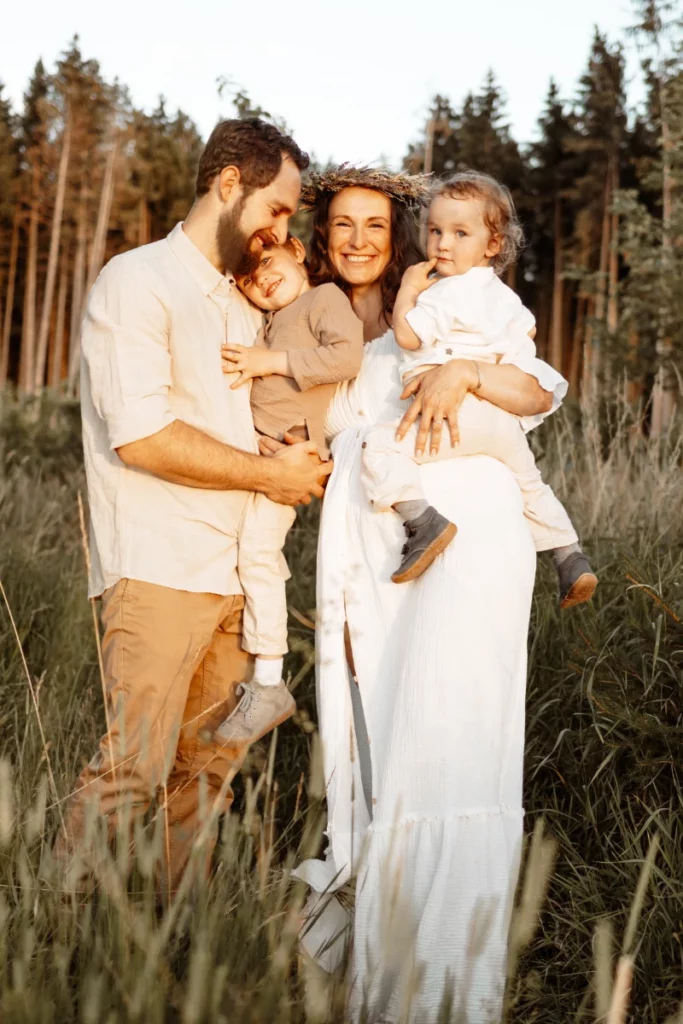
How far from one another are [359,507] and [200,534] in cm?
51

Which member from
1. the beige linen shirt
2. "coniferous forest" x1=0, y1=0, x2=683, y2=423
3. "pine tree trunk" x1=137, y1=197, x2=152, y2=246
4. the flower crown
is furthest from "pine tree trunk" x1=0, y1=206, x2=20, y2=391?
the beige linen shirt

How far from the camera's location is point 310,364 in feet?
10.4

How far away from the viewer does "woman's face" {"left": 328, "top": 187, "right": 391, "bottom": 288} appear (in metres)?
3.57

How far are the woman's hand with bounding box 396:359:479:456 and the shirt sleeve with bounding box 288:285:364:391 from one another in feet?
1.17

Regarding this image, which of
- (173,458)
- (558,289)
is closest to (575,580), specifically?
(173,458)

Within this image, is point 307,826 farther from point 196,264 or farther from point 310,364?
point 196,264

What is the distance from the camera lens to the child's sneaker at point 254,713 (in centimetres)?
310

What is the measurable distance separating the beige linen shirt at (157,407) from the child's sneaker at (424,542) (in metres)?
0.63

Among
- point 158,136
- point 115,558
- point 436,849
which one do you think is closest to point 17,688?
point 115,558

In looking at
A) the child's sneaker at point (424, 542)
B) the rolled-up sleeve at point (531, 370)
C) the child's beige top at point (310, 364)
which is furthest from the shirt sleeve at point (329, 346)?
the child's sneaker at point (424, 542)

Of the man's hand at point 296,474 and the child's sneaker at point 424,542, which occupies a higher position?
the man's hand at point 296,474

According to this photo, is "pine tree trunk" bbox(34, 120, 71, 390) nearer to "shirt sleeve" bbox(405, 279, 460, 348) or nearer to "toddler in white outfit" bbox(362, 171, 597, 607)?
"toddler in white outfit" bbox(362, 171, 597, 607)

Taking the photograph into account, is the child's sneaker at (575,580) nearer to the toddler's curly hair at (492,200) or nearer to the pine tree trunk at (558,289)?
the toddler's curly hair at (492,200)

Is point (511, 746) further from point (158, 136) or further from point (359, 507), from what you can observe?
point (158, 136)
